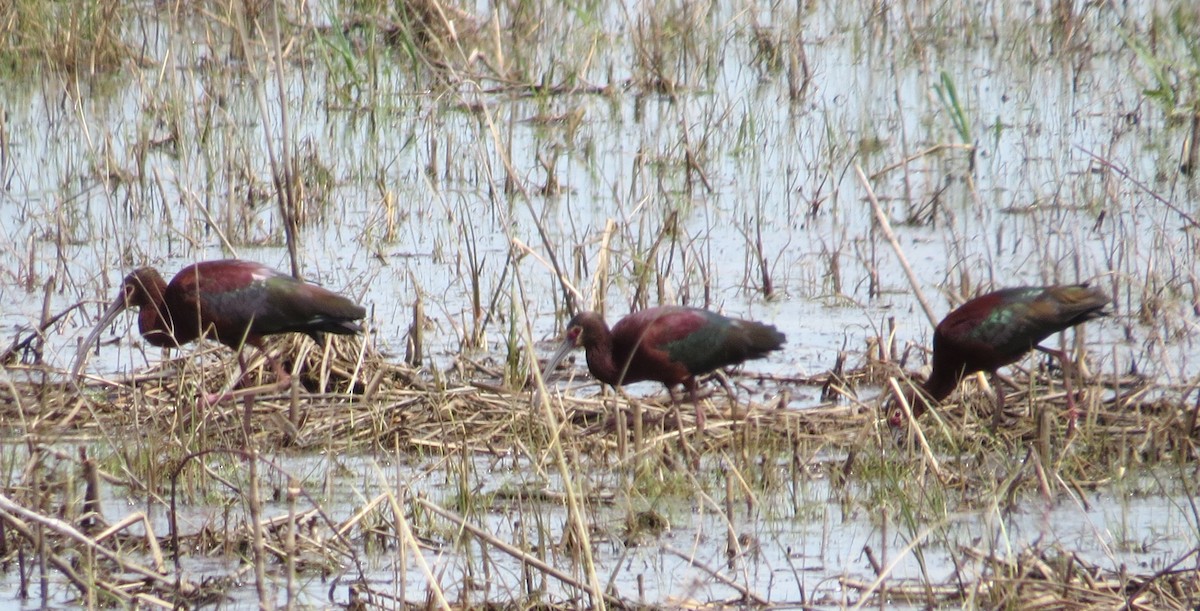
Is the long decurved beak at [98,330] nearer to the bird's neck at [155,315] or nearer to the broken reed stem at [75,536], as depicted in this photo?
the bird's neck at [155,315]

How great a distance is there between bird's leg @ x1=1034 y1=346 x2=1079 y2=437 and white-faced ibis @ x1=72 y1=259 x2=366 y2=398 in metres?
2.35

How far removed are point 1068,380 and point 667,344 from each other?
132cm

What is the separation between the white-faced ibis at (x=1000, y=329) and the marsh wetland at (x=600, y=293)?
0.13 metres

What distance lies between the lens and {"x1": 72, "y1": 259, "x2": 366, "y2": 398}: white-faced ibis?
253 inches

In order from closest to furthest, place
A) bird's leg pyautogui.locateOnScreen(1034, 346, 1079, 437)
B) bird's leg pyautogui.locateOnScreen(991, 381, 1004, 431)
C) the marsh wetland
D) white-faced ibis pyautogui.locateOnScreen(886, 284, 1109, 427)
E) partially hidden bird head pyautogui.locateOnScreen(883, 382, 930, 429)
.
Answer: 1. the marsh wetland
2. partially hidden bird head pyautogui.locateOnScreen(883, 382, 930, 429)
3. bird's leg pyautogui.locateOnScreen(1034, 346, 1079, 437)
4. bird's leg pyautogui.locateOnScreen(991, 381, 1004, 431)
5. white-faced ibis pyautogui.locateOnScreen(886, 284, 1109, 427)

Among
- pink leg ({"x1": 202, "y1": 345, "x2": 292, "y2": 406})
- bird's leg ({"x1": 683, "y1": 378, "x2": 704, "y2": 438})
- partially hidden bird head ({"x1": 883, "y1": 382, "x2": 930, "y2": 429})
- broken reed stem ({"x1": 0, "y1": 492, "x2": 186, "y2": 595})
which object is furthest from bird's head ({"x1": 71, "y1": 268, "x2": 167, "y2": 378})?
partially hidden bird head ({"x1": 883, "y1": 382, "x2": 930, "y2": 429})

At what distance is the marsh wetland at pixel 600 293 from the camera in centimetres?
454

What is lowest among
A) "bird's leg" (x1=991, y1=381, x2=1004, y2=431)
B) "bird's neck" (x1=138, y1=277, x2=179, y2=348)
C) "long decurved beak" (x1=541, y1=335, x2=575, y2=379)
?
"bird's leg" (x1=991, y1=381, x2=1004, y2=431)

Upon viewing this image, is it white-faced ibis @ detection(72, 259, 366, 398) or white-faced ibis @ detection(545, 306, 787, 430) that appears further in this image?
white-faced ibis @ detection(72, 259, 366, 398)

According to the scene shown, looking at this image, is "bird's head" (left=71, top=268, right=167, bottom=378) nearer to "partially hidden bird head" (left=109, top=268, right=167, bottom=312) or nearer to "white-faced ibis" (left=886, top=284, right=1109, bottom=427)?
"partially hidden bird head" (left=109, top=268, right=167, bottom=312)

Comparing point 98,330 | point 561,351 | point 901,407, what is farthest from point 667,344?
point 98,330

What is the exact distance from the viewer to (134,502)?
5.17 m

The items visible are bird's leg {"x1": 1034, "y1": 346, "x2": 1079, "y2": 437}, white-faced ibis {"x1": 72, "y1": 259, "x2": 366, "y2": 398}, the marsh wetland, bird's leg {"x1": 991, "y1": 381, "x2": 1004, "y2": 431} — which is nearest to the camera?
the marsh wetland

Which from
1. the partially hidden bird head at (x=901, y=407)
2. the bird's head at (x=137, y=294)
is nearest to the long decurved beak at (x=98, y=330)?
the bird's head at (x=137, y=294)
